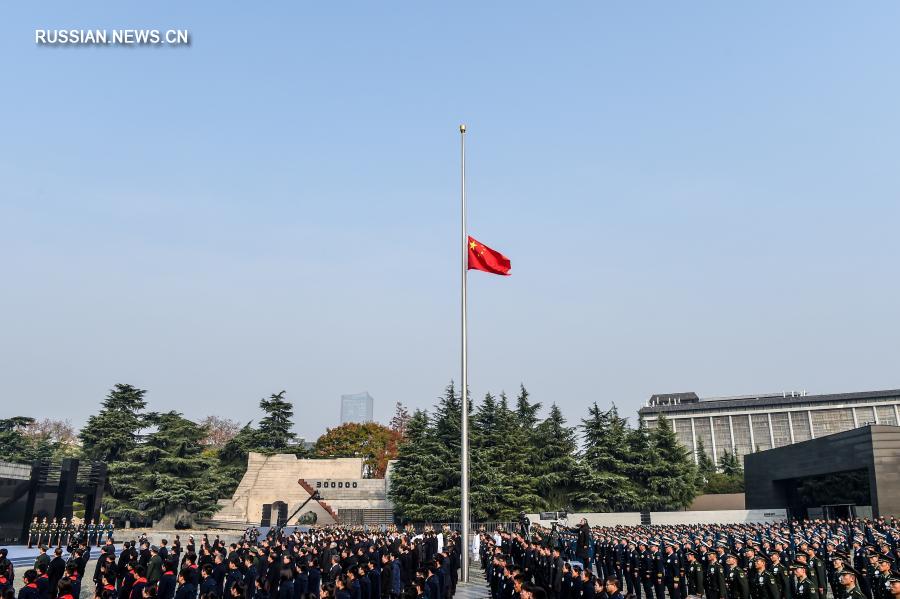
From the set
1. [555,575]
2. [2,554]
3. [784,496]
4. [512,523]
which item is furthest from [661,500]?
[2,554]

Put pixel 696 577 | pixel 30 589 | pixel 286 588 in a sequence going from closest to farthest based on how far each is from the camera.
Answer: pixel 30 589 < pixel 286 588 < pixel 696 577

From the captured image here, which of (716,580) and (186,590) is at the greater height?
(186,590)

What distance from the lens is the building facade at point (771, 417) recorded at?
113m

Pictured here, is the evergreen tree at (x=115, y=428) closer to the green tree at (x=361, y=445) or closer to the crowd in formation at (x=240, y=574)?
the green tree at (x=361, y=445)

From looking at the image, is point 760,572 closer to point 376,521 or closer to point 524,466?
point 524,466

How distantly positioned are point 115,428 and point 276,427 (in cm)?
1502

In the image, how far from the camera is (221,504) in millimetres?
57969

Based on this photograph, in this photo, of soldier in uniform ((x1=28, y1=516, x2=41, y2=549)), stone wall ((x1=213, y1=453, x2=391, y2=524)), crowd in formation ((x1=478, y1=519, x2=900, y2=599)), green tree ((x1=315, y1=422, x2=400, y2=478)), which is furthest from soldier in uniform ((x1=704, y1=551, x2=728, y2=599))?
green tree ((x1=315, y1=422, x2=400, y2=478))

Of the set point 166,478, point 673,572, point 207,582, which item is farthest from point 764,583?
point 166,478

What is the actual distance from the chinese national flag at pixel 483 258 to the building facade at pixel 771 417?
9557cm

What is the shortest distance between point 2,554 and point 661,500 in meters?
46.2

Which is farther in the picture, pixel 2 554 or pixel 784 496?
pixel 784 496

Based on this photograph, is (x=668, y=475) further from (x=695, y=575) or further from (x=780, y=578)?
(x=780, y=578)

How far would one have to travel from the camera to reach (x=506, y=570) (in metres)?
14.5
